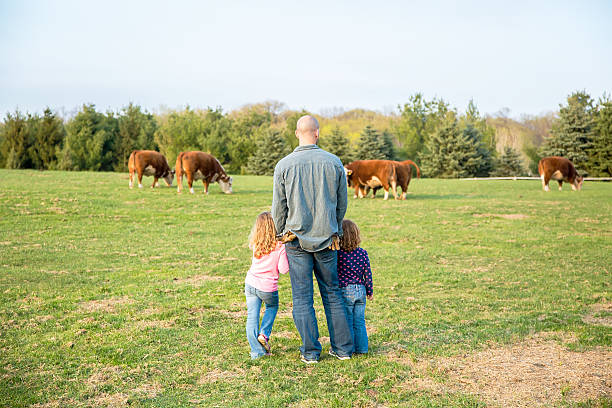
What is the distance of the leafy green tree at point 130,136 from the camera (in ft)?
188

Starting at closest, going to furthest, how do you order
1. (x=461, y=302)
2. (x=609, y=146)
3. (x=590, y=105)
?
(x=461, y=302) → (x=609, y=146) → (x=590, y=105)

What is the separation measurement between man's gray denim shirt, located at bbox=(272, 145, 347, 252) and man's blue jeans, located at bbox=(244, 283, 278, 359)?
657mm

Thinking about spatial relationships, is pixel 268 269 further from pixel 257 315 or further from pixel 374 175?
pixel 374 175

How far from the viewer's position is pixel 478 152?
5534 centimetres

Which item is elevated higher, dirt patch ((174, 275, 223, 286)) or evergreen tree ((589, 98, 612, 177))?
evergreen tree ((589, 98, 612, 177))

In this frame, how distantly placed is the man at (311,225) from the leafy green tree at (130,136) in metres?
54.3

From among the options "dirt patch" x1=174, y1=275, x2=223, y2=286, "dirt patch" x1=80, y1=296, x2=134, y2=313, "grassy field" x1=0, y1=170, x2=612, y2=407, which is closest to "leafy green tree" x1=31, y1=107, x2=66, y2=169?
"grassy field" x1=0, y1=170, x2=612, y2=407

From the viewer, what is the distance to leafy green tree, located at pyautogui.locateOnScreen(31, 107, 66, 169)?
5022cm

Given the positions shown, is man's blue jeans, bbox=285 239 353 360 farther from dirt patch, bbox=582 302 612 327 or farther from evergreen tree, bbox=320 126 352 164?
evergreen tree, bbox=320 126 352 164

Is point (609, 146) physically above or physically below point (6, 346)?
above

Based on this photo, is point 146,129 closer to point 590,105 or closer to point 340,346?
point 590,105

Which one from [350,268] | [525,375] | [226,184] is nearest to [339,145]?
[226,184]

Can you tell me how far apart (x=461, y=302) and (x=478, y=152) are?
51.5 metres

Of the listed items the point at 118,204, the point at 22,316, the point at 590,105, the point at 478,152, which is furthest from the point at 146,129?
the point at 22,316
